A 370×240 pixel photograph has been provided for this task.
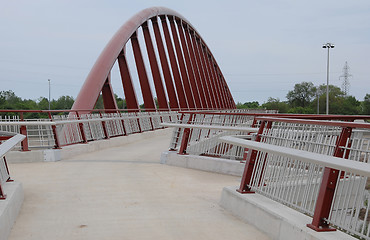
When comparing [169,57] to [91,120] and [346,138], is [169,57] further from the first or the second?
[346,138]

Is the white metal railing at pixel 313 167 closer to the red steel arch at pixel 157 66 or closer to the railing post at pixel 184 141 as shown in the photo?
the railing post at pixel 184 141

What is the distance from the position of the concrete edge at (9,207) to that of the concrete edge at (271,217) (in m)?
2.57

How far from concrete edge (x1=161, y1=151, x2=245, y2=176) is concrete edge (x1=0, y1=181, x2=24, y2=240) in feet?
13.1

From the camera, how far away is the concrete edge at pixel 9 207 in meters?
4.00

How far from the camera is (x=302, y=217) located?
4.05 meters

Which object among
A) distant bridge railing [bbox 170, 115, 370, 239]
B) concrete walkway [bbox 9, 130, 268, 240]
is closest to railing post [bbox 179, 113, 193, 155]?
concrete walkway [bbox 9, 130, 268, 240]

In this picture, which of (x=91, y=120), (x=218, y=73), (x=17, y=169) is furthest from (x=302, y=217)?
(x=218, y=73)

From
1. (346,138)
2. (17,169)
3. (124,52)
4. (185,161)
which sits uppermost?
(124,52)

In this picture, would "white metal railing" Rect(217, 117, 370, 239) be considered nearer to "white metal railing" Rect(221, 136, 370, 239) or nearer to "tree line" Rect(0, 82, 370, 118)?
"white metal railing" Rect(221, 136, 370, 239)

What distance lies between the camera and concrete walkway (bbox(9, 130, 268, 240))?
436 centimetres

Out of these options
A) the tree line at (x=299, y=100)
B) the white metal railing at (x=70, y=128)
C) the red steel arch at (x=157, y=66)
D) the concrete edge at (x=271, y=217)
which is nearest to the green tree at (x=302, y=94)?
the tree line at (x=299, y=100)

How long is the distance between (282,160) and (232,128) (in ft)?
10.6

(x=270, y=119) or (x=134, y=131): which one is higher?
(x=270, y=119)

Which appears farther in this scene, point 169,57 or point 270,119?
point 169,57
